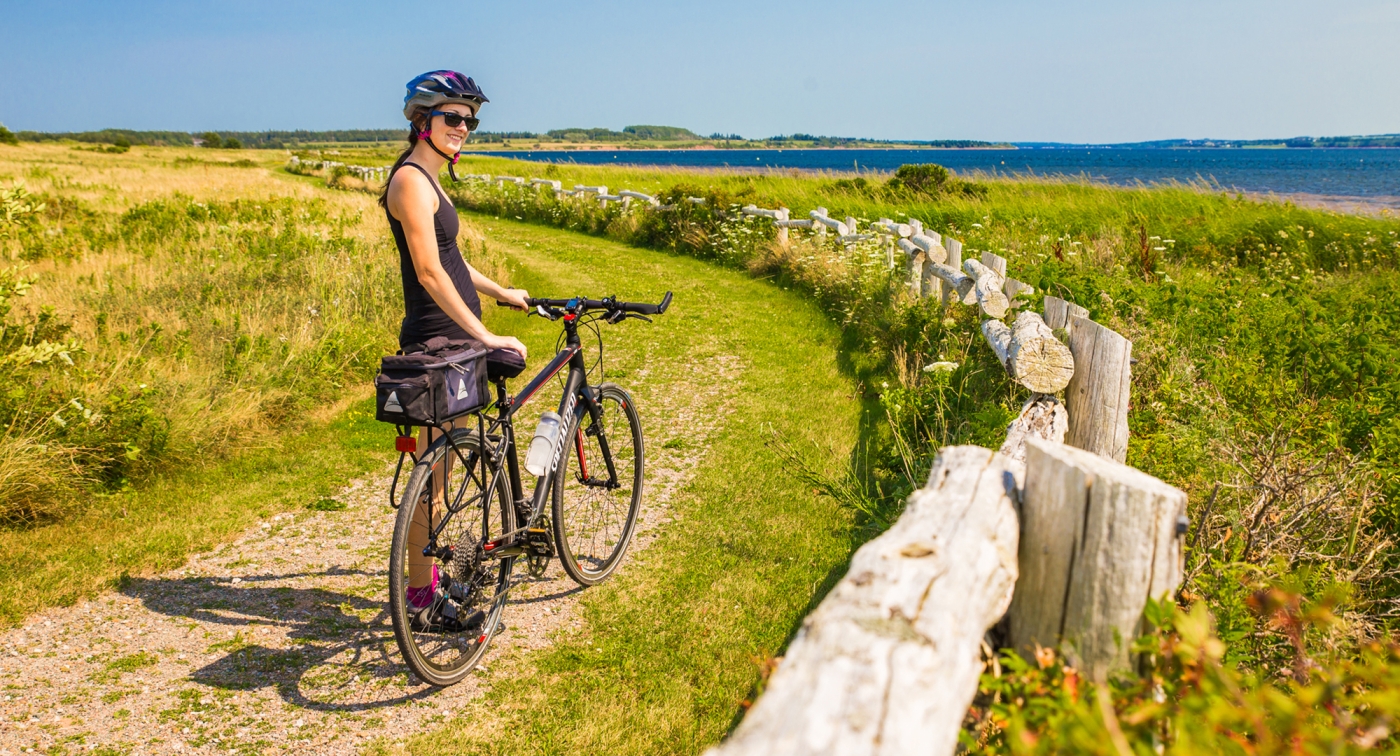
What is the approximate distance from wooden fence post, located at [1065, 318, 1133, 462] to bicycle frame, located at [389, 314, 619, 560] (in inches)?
92.5

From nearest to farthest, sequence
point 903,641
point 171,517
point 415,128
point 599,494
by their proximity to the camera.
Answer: point 903,641, point 415,128, point 171,517, point 599,494

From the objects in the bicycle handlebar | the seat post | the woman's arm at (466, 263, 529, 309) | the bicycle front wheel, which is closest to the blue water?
the bicycle front wheel

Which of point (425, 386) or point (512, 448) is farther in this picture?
point (512, 448)

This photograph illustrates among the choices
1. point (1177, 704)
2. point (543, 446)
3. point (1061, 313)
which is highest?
point (1061, 313)

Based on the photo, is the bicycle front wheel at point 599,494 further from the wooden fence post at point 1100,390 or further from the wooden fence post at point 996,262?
the wooden fence post at point 996,262

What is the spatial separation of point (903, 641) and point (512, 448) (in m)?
2.75

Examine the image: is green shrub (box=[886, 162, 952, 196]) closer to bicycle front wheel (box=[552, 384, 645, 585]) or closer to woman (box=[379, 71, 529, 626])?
bicycle front wheel (box=[552, 384, 645, 585])

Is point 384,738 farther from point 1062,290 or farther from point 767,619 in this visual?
point 1062,290

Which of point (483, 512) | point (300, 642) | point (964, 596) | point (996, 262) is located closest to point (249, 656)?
point (300, 642)

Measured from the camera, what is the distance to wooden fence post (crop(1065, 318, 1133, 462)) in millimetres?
3631

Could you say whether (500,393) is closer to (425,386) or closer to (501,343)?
(501,343)

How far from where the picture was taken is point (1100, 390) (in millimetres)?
3717

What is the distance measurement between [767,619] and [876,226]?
840 cm

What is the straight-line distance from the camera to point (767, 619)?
4.21 m
